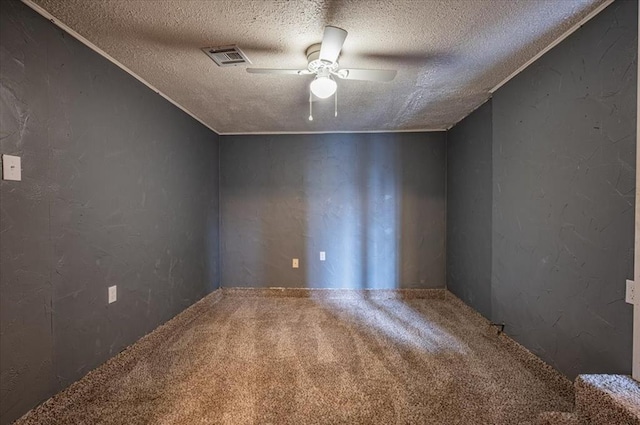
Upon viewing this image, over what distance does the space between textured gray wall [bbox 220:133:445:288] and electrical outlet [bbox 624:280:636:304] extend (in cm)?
239

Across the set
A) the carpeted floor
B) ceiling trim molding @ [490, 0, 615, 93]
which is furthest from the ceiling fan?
the carpeted floor

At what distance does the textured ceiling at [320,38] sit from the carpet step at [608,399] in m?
1.75

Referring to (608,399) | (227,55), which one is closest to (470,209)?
(608,399)

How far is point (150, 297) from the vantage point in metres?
2.40

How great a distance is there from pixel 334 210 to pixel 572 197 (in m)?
2.48

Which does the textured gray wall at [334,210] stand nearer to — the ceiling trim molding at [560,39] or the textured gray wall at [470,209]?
the textured gray wall at [470,209]

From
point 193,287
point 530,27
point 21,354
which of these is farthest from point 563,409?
point 193,287

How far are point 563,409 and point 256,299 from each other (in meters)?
2.95

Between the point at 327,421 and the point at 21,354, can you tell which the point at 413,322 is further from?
the point at 21,354

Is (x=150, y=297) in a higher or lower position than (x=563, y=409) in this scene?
higher

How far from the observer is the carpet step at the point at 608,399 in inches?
44.1

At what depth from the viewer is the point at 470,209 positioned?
120 inches

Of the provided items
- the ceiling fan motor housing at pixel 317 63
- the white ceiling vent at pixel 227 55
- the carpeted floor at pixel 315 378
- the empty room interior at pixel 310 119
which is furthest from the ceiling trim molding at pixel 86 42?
the carpeted floor at pixel 315 378

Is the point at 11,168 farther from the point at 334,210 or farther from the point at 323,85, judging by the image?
the point at 334,210
